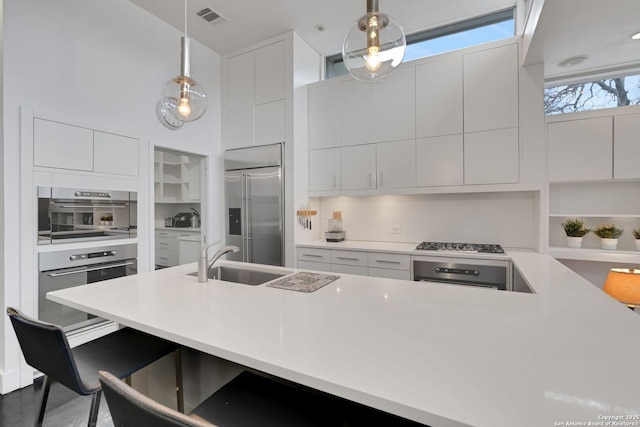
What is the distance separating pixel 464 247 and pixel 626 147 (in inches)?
57.2

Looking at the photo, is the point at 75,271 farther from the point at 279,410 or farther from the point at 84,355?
the point at 279,410

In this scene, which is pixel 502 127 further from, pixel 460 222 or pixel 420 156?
pixel 460 222

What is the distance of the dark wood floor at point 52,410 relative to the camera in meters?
1.85

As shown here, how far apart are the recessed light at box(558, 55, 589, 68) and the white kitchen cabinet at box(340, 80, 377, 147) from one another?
1.69 meters

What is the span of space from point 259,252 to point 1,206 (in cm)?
224

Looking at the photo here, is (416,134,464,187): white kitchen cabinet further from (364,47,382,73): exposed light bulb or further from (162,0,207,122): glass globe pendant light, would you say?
(162,0,207,122): glass globe pendant light

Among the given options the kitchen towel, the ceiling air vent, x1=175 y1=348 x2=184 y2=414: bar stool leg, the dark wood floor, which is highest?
the ceiling air vent

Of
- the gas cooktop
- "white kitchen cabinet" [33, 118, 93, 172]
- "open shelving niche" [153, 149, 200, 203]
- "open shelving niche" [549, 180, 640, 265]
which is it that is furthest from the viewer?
"open shelving niche" [153, 149, 200, 203]

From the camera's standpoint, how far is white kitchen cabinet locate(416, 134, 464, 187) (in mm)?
3006

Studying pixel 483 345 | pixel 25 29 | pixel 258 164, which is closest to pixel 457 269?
pixel 483 345

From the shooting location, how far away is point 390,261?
3.04 meters

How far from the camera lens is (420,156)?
3.17 m

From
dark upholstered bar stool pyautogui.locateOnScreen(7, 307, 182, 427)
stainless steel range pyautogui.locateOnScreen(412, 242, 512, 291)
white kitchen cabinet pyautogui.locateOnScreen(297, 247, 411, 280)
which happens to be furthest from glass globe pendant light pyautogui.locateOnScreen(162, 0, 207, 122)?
stainless steel range pyautogui.locateOnScreen(412, 242, 512, 291)

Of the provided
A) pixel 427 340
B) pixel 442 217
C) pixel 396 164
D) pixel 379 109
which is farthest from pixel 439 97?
pixel 427 340
